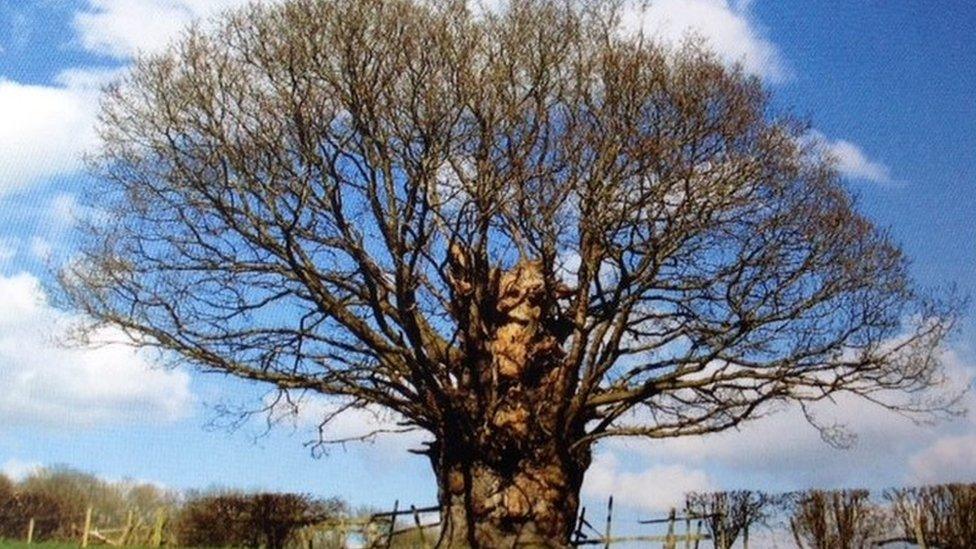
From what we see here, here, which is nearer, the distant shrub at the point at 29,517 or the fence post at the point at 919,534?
the fence post at the point at 919,534

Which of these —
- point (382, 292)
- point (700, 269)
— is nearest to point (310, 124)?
point (382, 292)

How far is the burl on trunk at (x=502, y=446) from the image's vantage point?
16.3 meters

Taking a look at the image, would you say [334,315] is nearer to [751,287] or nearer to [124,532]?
[751,287]

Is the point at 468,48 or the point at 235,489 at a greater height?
the point at 468,48

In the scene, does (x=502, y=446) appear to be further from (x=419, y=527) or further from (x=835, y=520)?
(x=835, y=520)

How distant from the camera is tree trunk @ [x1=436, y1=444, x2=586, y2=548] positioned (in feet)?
53.6

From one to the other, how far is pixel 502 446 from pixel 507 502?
2.78ft

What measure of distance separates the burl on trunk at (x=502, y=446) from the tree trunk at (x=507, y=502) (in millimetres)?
15

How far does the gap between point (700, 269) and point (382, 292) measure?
17.8 ft

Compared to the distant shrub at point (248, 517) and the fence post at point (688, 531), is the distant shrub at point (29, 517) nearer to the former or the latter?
the distant shrub at point (248, 517)

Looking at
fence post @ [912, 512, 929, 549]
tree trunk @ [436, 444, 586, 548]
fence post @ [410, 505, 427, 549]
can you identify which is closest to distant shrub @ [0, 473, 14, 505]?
fence post @ [410, 505, 427, 549]

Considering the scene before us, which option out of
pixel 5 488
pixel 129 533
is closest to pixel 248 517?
pixel 129 533

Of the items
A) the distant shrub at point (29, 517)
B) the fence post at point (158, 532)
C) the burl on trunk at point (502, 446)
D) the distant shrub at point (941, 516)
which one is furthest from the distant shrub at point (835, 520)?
the distant shrub at point (29, 517)

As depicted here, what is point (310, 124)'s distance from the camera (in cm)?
1449
